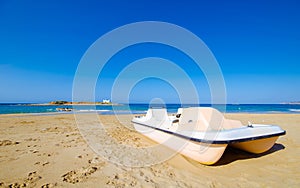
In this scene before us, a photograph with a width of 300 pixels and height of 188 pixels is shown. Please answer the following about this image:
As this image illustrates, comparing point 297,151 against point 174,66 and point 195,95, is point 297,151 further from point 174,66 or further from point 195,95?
point 174,66

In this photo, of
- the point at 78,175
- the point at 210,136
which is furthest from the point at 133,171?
the point at 210,136

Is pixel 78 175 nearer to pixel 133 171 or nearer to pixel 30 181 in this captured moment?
pixel 30 181

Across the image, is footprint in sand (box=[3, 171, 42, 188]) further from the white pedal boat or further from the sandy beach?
the white pedal boat

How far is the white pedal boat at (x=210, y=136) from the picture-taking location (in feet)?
12.6

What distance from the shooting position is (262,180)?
11.8 ft

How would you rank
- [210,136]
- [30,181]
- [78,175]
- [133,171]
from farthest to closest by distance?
[210,136] → [133,171] → [78,175] → [30,181]

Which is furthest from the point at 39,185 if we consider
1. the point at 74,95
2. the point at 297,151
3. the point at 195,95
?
the point at 195,95

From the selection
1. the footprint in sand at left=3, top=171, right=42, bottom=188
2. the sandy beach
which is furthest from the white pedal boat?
the footprint in sand at left=3, top=171, right=42, bottom=188

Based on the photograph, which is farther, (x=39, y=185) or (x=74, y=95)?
(x=74, y=95)

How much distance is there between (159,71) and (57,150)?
21.9 ft

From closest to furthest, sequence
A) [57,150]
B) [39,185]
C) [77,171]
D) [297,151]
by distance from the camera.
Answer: [39,185] < [77,171] < [57,150] < [297,151]

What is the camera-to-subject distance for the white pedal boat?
3.84 meters

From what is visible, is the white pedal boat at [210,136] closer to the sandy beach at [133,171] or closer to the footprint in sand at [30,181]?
the sandy beach at [133,171]

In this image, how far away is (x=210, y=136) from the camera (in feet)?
12.5
